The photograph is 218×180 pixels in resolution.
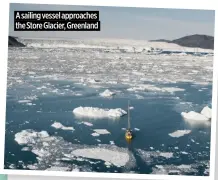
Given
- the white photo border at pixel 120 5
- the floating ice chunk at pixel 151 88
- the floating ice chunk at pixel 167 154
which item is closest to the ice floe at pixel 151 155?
the floating ice chunk at pixel 167 154

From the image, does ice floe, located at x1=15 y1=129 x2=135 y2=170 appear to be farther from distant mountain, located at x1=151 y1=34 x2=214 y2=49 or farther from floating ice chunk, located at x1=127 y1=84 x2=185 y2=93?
distant mountain, located at x1=151 y1=34 x2=214 y2=49

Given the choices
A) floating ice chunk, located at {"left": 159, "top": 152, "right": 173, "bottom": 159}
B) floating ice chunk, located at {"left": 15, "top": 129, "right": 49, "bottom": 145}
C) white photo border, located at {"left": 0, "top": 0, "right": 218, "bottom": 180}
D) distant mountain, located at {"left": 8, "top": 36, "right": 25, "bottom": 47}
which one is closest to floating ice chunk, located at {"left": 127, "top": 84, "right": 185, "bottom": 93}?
white photo border, located at {"left": 0, "top": 0, "right": 218, "bottom": 180}

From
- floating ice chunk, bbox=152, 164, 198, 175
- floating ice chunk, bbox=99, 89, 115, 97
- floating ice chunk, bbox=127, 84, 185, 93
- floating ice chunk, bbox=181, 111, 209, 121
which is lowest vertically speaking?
floating ice chunk, bbox=152, 164, 198, 175

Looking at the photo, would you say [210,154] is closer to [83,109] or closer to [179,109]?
[179,109]

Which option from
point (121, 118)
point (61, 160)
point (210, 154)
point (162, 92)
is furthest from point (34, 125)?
point (210, 154)

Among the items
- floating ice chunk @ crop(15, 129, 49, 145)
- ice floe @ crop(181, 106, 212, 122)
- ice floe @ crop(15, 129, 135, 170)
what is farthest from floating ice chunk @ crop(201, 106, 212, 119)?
floating ice chunk @ crop(15, 129, 49, 145)

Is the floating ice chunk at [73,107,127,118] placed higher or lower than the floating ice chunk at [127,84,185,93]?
lower

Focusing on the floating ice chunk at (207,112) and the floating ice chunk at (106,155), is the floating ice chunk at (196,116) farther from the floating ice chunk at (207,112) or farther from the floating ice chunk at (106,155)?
the floating ice chunk at (106,155)
